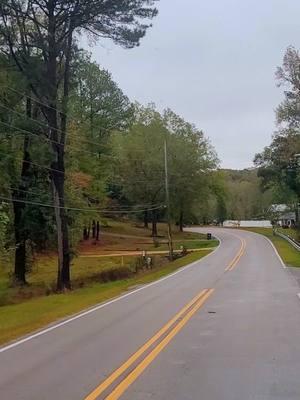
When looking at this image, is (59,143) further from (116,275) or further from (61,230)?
(116,275)

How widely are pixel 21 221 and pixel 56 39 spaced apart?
10.2 metres

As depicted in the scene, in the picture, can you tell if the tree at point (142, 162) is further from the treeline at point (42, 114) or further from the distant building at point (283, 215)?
the distant building at point (283, 215)

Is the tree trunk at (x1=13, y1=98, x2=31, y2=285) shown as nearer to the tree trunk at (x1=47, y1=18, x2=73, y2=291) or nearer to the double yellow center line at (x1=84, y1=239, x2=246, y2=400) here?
the tree trunk at (x1=47, y1=18, x2=73, y2=291)

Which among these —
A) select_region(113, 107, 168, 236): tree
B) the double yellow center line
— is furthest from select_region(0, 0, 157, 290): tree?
select_region(113, 107, 168, 236): tree

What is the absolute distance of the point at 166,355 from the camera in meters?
9.48

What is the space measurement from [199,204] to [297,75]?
39677 millimetres

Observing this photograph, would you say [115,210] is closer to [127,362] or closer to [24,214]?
[24,214]

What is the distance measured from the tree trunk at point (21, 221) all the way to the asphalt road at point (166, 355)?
16540 millimetres

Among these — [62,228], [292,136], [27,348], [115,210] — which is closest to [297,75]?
[292,136]

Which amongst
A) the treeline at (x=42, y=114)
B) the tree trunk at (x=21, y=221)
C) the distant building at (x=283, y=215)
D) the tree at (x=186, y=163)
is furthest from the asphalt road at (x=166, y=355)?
the distant building at (x=283, y=215)

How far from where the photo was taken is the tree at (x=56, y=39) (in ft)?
98.7

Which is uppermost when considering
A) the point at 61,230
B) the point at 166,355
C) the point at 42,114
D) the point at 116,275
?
the point at 42,114

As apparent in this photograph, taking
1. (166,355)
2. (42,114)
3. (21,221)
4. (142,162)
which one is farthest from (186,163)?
(166,355)

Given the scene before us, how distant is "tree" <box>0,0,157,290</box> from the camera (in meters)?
30.1
